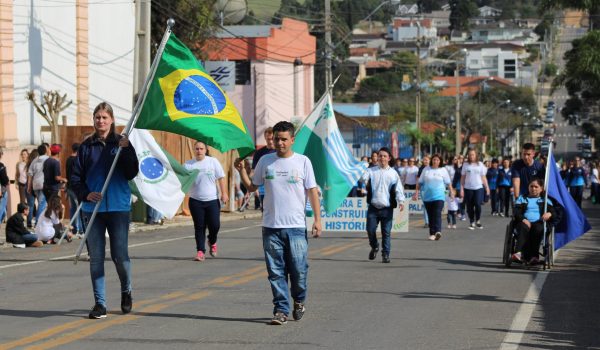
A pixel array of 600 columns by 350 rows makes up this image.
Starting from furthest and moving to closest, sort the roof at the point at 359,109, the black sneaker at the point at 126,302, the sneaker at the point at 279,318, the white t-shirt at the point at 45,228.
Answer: the roof at the point at 359,109
the white t-shirt at the point at 45,228
the black sneaker at the point at 126,302
the sneaker at the point at 279,318

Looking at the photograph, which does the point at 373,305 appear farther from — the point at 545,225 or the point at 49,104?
the point at 49,104

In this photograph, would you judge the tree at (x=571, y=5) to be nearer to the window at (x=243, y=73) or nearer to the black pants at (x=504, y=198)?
the black pants at (x=504, y=198)

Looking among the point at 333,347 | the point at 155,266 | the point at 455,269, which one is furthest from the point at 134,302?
the point at 455,269

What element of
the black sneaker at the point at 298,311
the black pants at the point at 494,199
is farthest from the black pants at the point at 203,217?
the black pants at the point at 494,199

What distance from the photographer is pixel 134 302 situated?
1275cm

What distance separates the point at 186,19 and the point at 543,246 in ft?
105

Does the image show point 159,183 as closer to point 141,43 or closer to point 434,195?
point 434,195

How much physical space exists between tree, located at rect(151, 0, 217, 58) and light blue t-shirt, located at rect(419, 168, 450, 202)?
24.0 meters

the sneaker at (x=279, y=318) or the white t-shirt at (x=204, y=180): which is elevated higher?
the white t-shirt at (x=204, y=180)

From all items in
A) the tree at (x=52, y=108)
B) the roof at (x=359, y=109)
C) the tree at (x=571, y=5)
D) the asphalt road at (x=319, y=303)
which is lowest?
Answer: the asphalt road at (x=319, y=303)

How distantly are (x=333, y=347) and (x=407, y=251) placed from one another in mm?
11243

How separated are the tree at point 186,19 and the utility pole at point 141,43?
19294 millimetres

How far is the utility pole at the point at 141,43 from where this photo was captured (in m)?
27.3

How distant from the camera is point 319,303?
1284 cm
